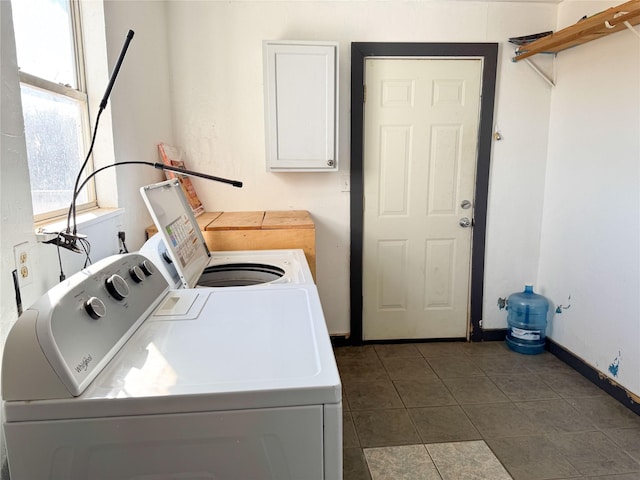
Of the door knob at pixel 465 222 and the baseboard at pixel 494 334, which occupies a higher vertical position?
the door knob at pixel 465 222

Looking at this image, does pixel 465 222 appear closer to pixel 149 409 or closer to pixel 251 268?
pixel 251 268

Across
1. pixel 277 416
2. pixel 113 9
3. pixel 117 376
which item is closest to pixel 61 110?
pixel 113 9

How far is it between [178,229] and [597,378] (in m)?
2.53

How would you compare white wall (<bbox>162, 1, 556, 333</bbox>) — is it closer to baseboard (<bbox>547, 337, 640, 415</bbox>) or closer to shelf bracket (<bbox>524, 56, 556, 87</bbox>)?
shelf bracket (<bbox>524, 56, 556, 87</bbox>)

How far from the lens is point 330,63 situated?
261 centimetres

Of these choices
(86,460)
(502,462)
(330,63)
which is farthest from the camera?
(330,63)

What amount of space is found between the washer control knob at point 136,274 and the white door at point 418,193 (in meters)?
2.02

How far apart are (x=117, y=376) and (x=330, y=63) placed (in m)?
2.19

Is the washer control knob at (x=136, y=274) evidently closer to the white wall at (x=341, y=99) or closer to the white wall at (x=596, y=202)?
the white wall at (x=341, y=99)

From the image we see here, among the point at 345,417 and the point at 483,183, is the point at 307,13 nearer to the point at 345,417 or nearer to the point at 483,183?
the point at 483,183

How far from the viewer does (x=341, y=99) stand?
117 inches

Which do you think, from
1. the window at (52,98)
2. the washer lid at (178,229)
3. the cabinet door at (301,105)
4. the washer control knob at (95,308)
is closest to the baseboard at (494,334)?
the cabinet door at (301,105)

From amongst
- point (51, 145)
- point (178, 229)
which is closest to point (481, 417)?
point (178, 229)

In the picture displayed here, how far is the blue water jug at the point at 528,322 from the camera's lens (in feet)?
10.1
